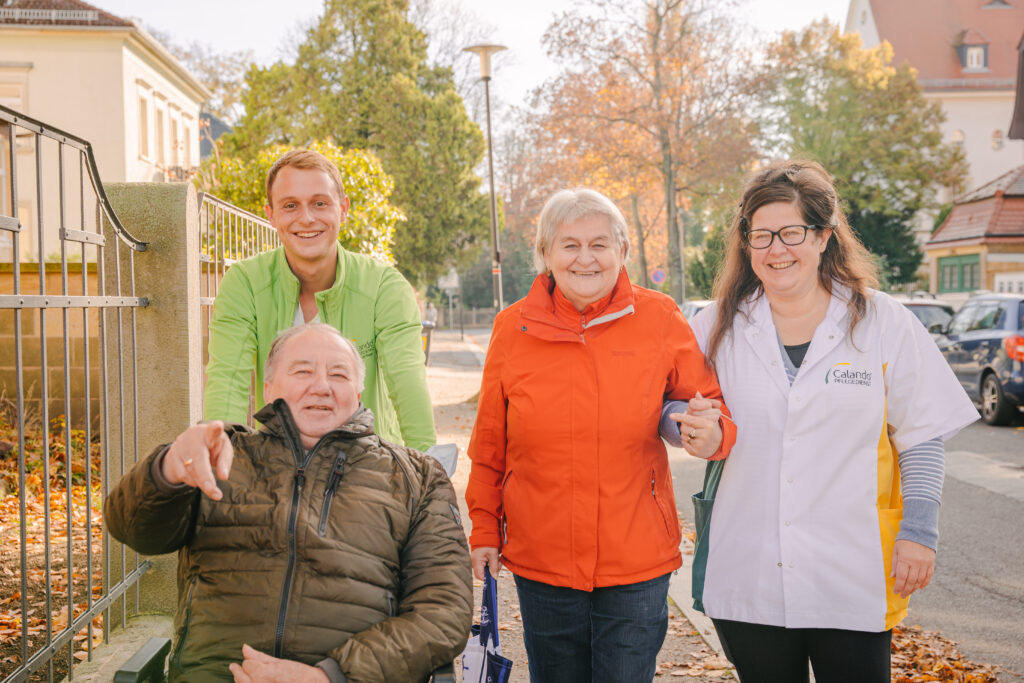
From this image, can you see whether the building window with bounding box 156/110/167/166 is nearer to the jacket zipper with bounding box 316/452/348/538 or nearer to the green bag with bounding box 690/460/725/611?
the jacket zipper with bounding box 316/452/348/538

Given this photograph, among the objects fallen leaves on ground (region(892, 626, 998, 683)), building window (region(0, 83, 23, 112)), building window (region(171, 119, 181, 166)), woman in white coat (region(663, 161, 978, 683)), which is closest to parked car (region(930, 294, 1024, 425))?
fallen leaves on ground (region(892, 626, 998, 683))

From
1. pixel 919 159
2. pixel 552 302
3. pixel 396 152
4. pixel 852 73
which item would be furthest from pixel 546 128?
pixel 552 302

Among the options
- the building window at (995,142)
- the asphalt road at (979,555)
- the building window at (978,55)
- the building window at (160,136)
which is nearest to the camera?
the asphalt road at (979,555)

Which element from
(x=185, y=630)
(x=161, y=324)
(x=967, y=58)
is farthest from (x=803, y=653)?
(x=967, y=58)

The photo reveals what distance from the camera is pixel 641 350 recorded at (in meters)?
2.75

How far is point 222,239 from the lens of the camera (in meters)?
5.43

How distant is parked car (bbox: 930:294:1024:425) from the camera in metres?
12.4

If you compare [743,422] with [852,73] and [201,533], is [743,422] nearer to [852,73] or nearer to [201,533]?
[201,533]

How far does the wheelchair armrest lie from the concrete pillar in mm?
1671

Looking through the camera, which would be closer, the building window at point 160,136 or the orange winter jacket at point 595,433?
the orange winter jacket at point 595,433

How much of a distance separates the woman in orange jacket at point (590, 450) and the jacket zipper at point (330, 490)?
0.60 metres

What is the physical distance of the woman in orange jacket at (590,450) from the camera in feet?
8.89

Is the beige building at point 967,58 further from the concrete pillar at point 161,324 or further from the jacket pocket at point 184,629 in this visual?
the jacket pocket at point 184,629

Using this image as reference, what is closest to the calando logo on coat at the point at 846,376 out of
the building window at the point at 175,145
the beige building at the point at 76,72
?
the beige building at the point at 76,72
